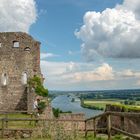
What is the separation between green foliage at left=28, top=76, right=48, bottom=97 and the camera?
110 ft

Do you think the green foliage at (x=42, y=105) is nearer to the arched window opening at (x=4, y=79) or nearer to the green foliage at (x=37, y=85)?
the green foliage at (x=37, y=85)

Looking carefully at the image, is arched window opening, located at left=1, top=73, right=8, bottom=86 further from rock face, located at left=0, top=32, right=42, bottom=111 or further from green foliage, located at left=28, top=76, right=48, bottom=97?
green foliage, located at left=28, top=76, right=48, bottom=97

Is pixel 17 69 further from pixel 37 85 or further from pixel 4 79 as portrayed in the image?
pixel 37 85

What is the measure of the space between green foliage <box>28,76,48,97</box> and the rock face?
696 mm

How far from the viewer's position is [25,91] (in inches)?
1356

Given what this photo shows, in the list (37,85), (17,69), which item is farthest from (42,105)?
(17,69)

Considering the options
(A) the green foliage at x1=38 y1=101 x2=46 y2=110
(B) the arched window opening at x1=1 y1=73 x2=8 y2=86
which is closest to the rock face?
(B) the arched window opening at x1=1 y1=73 x2=8 y2=86

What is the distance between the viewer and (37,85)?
111 feet

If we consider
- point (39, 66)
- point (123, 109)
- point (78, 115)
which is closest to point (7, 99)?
point (39, 66)

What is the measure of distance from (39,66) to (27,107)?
4074 mm

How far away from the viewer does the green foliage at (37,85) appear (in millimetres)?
33656

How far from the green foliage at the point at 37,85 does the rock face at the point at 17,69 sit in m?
0.70

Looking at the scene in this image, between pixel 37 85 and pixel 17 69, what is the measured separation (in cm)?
249

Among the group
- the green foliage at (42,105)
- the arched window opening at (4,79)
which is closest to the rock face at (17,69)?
the arched window opening at (4,79)
